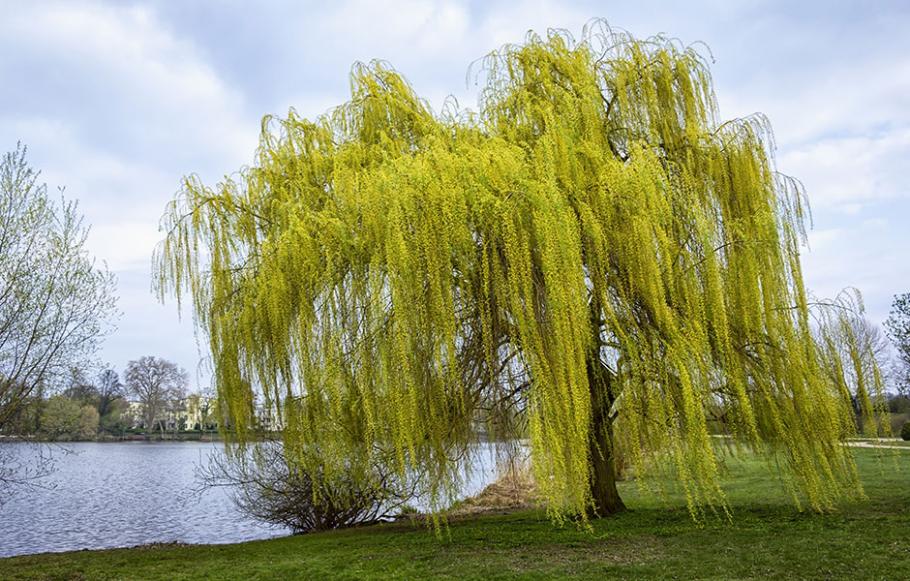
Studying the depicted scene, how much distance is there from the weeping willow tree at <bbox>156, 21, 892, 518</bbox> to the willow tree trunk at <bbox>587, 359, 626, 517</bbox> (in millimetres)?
46

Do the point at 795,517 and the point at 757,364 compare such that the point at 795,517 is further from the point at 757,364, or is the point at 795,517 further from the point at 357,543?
the point at 357,543

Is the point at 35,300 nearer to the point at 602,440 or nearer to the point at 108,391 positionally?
the point at 602,440

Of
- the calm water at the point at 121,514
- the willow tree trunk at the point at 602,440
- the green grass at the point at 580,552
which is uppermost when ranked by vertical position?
the willow tree trunk at the point at 602,440

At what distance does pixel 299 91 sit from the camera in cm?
906

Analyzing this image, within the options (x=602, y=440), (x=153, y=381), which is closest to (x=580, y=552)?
(x=602, y=440)

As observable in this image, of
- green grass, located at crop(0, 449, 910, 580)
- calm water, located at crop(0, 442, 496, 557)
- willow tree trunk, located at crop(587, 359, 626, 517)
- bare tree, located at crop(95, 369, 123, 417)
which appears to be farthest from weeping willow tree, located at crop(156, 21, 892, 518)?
bare tree, located at crop(95, 369, 123, 417)

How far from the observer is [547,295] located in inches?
237

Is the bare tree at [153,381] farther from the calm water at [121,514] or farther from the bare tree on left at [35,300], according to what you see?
the bare tree on left at [35,300]

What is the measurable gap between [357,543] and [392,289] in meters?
4.01

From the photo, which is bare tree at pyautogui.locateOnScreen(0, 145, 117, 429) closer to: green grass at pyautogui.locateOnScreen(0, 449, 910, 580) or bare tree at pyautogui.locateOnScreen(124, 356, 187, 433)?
green grass at pyautogui.locateOnScreen(0, 449, 910, 580)

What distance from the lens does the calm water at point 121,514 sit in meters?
11.5

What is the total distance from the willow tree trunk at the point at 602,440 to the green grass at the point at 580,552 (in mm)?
263

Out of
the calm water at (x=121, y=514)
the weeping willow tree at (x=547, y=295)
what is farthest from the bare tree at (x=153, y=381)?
the weeping willow tree at (x=547, y=295)

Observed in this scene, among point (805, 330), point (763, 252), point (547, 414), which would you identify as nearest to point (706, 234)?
point (763, 252)
